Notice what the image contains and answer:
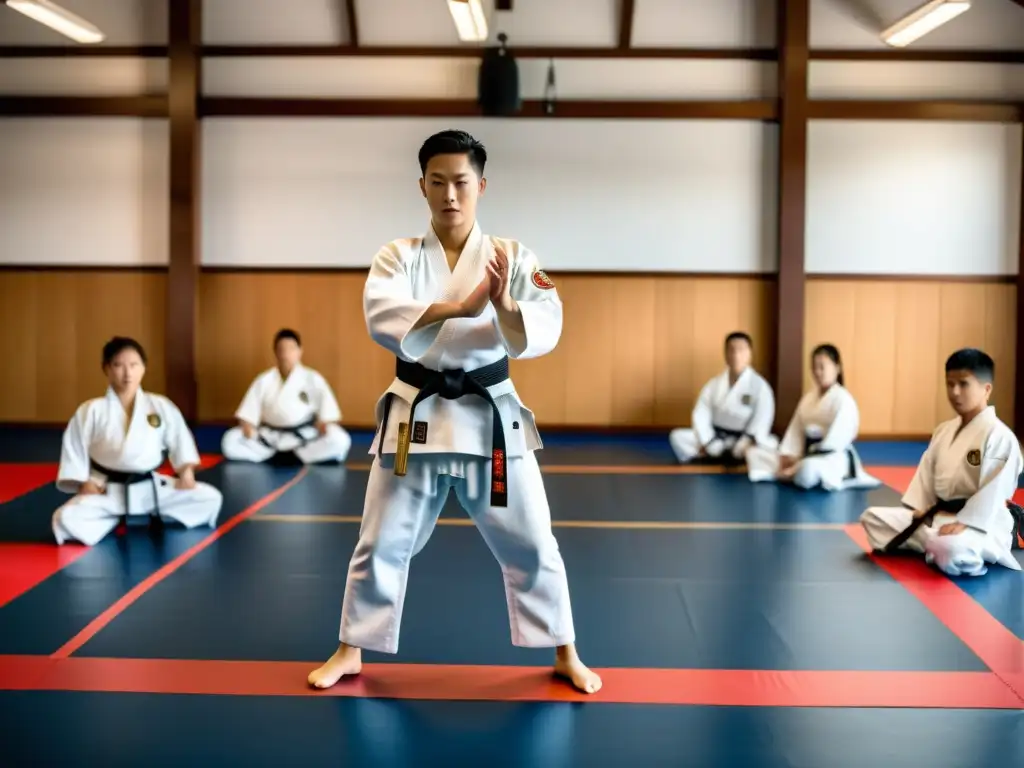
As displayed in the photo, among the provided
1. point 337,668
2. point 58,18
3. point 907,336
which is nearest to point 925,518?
point 337,668

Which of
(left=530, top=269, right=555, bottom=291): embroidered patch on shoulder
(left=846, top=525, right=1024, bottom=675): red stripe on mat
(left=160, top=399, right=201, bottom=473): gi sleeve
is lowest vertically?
(left=846, top=525, right=1024, bottom=675): red stripe on mat

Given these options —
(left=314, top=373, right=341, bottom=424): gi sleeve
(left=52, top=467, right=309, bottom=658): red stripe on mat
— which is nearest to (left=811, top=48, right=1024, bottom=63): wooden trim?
(left=314, top=373, right=341, bottom=424): gi sleeve

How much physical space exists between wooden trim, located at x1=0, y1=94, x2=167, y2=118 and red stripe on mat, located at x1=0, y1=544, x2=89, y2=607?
18.3 ft

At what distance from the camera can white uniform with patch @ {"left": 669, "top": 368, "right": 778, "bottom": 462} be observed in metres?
7.64

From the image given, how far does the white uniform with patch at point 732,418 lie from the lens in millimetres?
7645

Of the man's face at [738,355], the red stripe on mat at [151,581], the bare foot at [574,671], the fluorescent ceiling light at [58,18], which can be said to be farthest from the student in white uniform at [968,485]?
the fluorescent ceiling light at [58,18]

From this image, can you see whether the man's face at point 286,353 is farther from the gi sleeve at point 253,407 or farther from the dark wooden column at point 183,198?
the dark wooden column at point 183,198

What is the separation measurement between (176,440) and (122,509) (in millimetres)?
441

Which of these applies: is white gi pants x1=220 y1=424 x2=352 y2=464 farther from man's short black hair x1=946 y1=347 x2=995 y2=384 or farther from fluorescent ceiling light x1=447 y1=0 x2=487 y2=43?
man's short black hair x1=946 y1=347 x2=995 y2=384

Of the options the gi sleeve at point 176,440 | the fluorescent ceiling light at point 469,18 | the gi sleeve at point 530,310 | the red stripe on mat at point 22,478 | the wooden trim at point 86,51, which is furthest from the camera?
the wooden trim at point 86,51

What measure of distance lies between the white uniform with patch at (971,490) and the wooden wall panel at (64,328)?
23.6ft

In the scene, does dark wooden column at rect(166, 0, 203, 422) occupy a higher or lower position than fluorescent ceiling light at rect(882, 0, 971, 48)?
lower

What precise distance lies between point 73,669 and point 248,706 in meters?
0.71

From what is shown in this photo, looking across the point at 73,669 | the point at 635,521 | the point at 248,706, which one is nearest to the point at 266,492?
the point at 635,521
